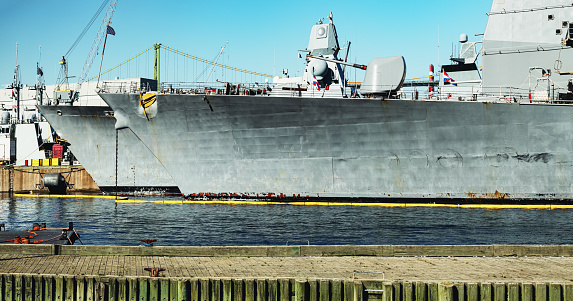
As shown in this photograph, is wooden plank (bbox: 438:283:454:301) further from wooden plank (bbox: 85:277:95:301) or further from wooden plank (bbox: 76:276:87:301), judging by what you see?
wooden plank (bbox: 76:276:87:301)

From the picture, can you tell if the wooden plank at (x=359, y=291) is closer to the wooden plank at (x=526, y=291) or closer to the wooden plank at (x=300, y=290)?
the wooden plank at (x=300, y=290)

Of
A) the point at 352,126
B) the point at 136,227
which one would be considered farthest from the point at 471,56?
the point at 136,227

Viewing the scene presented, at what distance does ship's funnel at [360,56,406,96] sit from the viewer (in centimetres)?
3033

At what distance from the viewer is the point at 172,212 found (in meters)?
29.6

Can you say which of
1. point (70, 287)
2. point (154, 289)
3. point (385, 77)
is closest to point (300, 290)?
point (154, 289)

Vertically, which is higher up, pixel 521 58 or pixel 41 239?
pixel 521 58

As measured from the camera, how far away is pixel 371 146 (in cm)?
2980

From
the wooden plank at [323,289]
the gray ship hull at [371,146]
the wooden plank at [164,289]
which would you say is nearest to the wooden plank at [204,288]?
the wooden plank at [164,289]

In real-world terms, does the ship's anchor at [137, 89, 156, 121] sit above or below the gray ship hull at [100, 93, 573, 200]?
above

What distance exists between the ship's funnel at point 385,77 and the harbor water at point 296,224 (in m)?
6.68

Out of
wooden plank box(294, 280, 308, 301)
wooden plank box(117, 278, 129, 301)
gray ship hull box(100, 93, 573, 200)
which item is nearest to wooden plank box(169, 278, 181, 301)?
wooden plank box(117, 278, 129, 301)

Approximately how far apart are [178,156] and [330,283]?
24.0 m

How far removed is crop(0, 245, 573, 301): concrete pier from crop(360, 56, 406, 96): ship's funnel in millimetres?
18834

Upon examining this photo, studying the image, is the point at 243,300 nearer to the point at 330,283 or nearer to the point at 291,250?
the point at 330,283
